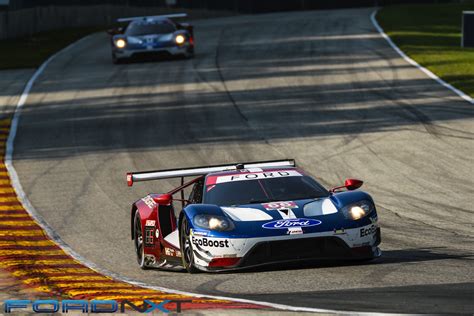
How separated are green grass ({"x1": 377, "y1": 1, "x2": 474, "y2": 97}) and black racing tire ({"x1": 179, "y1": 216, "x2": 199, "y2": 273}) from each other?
1734cm

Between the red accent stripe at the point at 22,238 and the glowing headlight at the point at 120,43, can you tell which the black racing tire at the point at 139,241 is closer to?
the red accent stripe at the point at 22,238

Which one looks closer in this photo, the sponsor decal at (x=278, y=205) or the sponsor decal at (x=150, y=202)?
the sponsor decal at (x=278, y=205)

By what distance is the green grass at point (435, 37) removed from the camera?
32562 mm

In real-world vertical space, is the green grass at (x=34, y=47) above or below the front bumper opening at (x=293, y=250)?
below

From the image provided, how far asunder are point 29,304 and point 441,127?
53.6 ft

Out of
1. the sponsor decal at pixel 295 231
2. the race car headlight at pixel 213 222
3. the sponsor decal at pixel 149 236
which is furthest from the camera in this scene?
the sponsor decal at pixel 149 236

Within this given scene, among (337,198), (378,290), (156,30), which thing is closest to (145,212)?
(337,198)

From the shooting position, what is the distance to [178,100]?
3045 centimetres

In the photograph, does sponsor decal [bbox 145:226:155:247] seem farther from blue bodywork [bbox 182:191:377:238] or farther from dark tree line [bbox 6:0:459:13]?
dark tree line [bbox 6:0:459:13]

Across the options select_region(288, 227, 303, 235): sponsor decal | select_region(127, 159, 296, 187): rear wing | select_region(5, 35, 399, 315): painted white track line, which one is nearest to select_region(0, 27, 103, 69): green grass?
select_region(5, 35, 399, 315): painted white track line

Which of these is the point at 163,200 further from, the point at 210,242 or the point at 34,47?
the point at 34,47

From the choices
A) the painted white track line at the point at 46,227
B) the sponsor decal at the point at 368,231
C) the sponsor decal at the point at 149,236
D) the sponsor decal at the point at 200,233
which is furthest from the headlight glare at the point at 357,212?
the sponsor decal at the point at 149,236

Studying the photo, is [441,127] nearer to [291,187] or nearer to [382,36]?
[291,187]

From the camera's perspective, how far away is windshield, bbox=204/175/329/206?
13.1 m
